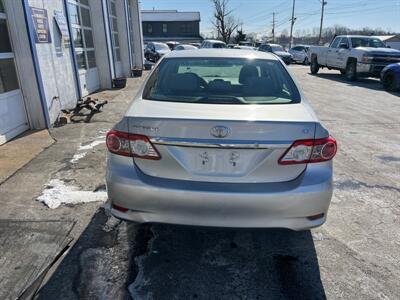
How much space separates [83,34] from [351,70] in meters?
11.9

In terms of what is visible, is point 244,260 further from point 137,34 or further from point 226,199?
point 137,34

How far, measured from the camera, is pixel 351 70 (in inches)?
618

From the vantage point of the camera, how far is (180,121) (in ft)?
7.78

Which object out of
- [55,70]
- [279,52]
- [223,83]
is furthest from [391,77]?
[279,52]

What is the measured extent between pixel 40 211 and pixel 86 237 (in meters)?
0.82

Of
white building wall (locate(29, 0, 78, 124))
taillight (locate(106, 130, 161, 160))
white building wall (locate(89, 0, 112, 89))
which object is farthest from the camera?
white building wall (locate(89, 0, 112, 89))

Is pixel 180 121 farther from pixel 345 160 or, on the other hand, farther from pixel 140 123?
pixel 345 160

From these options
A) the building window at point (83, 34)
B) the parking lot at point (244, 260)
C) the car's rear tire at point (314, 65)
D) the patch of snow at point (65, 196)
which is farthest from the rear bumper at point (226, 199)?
the car's rear tire at point (314, 65)

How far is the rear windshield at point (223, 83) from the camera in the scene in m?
2.92

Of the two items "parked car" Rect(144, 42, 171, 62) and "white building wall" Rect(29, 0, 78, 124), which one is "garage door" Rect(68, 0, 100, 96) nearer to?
"white building wall" Rect(29, 0, 78, 124)

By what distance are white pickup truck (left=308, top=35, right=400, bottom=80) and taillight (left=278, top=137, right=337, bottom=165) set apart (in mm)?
13842

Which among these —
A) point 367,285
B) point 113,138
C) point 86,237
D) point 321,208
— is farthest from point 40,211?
point 367,285

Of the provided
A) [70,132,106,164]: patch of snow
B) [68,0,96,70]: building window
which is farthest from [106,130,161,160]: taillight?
[68,0,96,70]: building window

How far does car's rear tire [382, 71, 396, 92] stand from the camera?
12.5 metres
